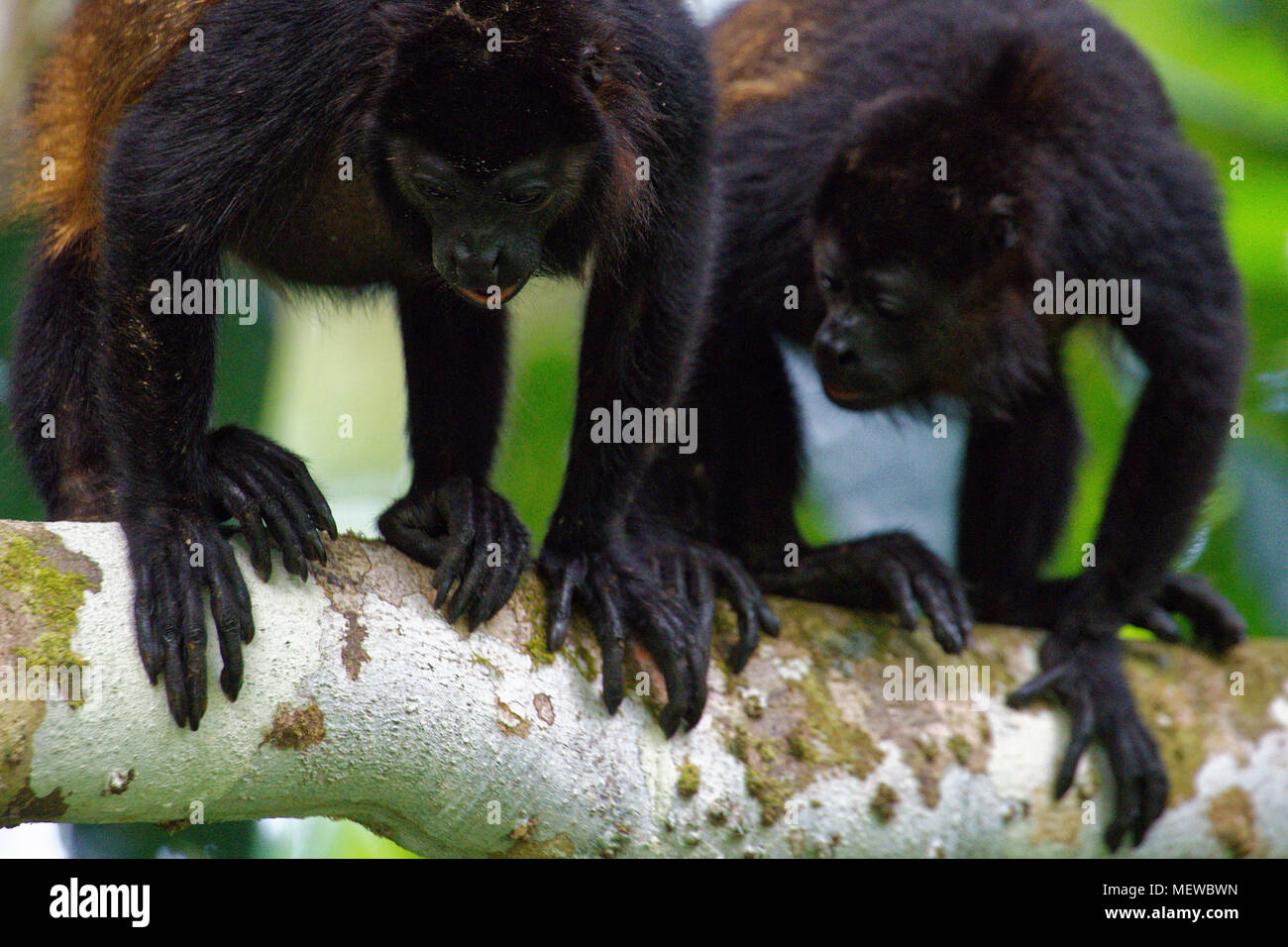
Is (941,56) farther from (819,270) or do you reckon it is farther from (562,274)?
(562,274)

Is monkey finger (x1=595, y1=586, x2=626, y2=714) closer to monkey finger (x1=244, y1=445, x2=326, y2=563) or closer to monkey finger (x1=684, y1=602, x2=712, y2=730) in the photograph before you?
monkey finger (x1=684, y1=602, x2=712, y2=730)

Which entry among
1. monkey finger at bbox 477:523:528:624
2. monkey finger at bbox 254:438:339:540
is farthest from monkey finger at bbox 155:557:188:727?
monkey finger at bbox 477:523:528:624

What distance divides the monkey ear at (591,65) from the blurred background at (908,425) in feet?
3.58

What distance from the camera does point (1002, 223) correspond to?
193 inches

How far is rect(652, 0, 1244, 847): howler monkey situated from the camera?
4770 mm

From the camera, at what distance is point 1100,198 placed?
5.05 m

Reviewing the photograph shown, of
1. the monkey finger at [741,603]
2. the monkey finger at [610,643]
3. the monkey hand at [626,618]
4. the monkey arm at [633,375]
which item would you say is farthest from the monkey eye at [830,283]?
the monkey finger at [610,643]

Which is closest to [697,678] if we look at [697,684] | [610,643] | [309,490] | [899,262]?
[697,684]

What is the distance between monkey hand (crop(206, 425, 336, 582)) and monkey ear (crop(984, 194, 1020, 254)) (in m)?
2.61

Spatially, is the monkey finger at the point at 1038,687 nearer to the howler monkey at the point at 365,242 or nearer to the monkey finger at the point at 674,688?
the howler monkey at the point at 365,242

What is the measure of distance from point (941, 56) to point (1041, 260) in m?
0.86

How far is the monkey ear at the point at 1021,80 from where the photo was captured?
4.95 metres

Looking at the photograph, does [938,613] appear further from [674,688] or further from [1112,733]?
[674,688]

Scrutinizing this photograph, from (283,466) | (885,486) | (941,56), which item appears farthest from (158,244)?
(885,486)
